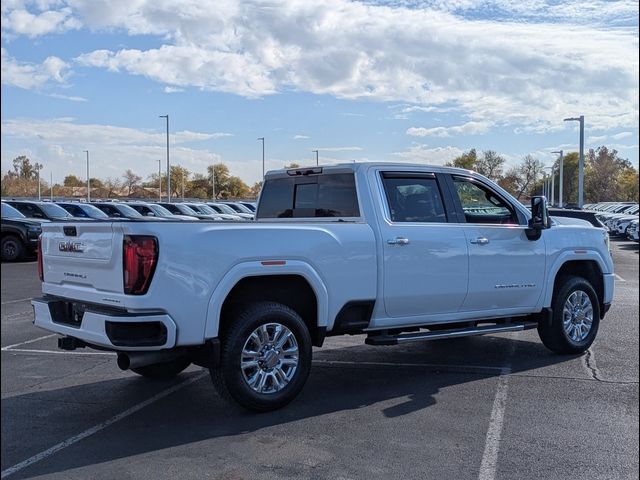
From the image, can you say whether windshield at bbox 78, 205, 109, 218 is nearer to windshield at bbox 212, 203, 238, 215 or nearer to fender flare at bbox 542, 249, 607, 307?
windshield at bbox 212, 203, 238, 215

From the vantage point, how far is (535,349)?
782 centimetres

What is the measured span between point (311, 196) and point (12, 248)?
15.0m

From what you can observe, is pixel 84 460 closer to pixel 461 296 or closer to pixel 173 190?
pixel 461 296

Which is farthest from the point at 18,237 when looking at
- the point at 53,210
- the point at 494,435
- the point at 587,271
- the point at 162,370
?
the point at 494,435

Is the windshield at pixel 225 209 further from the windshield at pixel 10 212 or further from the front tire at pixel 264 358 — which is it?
the front tire at pixel 264 358

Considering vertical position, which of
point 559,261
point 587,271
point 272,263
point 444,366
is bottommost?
point 444,366

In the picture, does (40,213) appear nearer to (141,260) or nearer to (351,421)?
(141,260)

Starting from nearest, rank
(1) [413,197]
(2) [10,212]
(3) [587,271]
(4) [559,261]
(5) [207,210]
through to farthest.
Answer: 1. (1) [413,197]
2. (4) [559,261]
3. (3) [587,271]
4. (2) [10,212]
5. (5) [207,210]

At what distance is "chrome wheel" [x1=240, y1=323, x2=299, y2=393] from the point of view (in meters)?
5.29

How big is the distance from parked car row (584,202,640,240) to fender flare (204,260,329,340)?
21.4m

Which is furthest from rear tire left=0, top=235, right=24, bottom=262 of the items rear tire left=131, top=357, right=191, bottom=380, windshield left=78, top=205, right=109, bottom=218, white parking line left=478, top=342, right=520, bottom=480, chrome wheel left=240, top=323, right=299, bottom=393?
white parking line left=478, top=342, right=520, bottom=480

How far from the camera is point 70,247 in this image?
532 cm

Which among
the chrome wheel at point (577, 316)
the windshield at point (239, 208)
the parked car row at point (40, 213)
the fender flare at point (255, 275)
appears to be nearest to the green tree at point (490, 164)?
the chrome wheel at point (577, 316)

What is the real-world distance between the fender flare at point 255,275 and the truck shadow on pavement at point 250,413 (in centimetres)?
74
